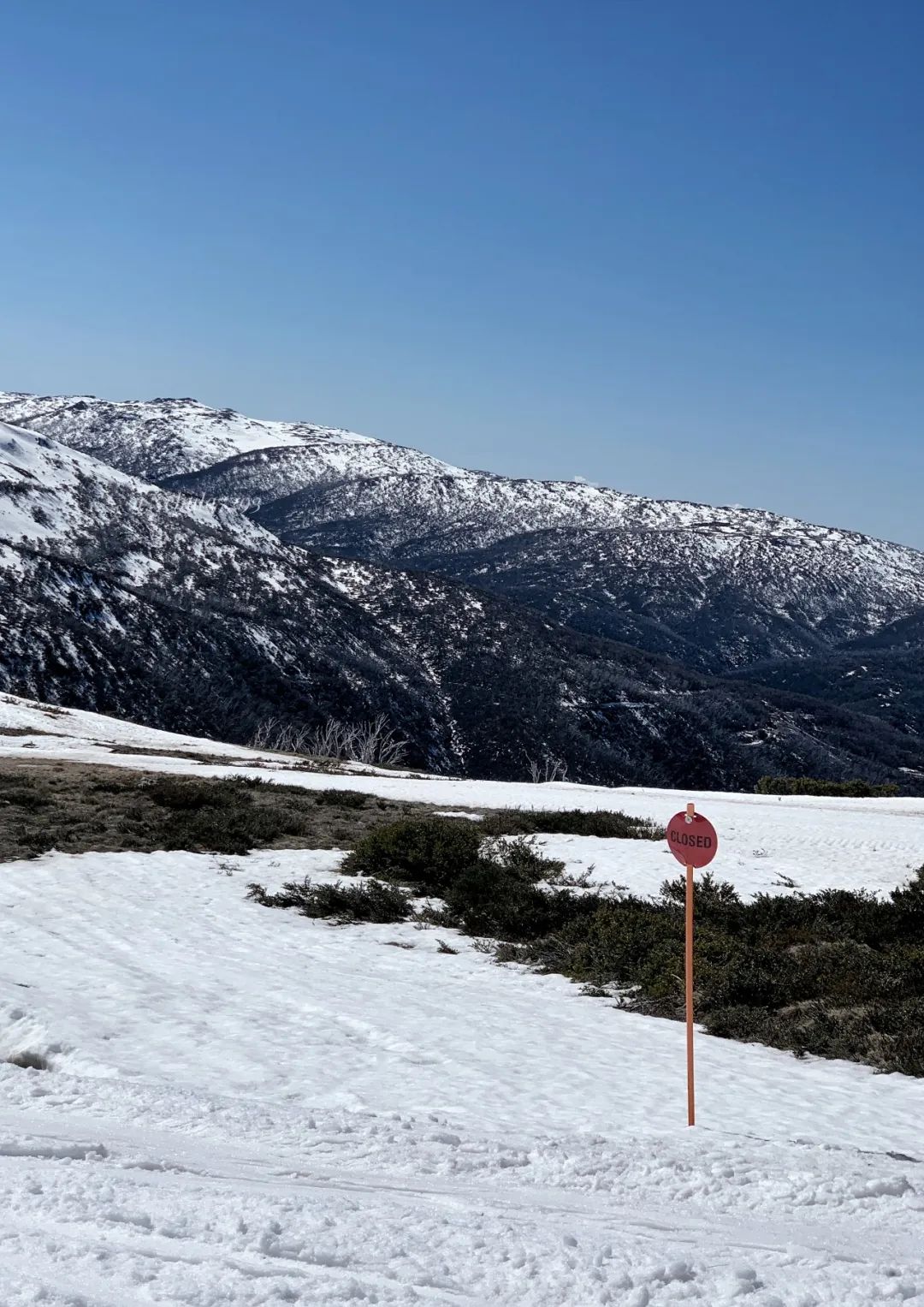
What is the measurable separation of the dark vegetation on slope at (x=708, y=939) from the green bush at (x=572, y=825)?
7.26 feet

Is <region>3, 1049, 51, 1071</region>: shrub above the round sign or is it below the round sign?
below

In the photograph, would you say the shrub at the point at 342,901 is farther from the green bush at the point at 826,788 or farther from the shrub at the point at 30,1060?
the green bush at the point at 826,788

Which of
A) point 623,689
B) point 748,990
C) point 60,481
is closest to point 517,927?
point 748,990

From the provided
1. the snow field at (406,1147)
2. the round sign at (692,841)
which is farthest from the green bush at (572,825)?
the round sign at (692,841)

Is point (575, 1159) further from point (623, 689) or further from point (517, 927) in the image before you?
point (623, 689)

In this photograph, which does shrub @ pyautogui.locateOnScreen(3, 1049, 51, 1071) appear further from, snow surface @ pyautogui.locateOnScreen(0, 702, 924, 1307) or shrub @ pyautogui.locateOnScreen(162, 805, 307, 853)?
shrub @ pyautogui.locateOnScreen(162, 805, 307, 853)

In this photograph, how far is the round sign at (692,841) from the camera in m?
8.49

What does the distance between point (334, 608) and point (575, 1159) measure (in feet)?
432

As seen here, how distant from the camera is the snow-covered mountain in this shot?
94.9 meters

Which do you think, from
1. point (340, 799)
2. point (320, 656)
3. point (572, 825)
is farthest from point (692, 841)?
point (320, 656)

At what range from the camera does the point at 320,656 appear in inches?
4621

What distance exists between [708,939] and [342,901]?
197 inches

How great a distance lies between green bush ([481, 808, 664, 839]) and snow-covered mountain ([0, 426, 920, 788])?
220 feet

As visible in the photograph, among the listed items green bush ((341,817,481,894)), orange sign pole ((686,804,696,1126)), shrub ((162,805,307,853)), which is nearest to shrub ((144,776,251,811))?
shrub ((162,805,307,853))
